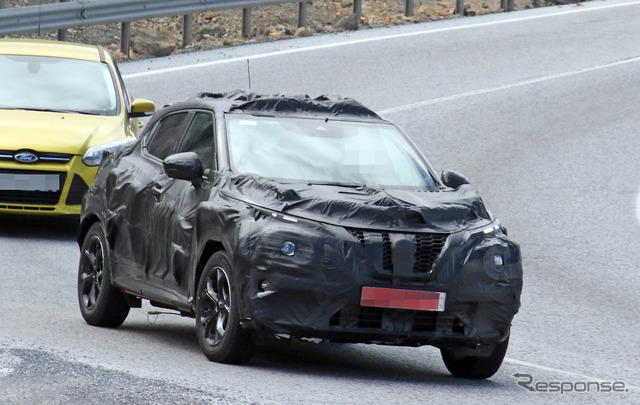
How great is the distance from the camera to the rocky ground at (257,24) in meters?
22.7

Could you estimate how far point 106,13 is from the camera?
21.2 metres

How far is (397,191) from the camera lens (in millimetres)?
7895

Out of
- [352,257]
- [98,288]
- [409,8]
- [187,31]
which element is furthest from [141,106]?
[409,8]

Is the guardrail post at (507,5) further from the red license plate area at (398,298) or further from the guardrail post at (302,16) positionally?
the red license plate area at (398,298)

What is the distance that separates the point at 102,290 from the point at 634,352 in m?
3.45

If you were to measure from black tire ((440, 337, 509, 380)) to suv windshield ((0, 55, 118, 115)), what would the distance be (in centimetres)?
652

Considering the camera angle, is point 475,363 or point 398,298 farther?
point 475,363

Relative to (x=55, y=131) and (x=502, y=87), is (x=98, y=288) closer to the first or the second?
(x=55, y=131)

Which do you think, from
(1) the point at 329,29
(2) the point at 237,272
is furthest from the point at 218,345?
(1) the point at 329,29

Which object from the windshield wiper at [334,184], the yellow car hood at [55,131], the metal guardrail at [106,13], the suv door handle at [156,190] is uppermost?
the windshield wiper at [334,184]

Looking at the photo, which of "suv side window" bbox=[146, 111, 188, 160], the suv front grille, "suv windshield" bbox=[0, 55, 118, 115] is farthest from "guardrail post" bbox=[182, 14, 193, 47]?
the suv front grille

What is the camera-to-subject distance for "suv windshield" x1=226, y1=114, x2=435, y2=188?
8148 millimetres

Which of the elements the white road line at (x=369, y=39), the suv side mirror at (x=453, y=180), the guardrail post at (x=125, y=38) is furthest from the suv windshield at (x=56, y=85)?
the guardrail post at (x=125, y=38)

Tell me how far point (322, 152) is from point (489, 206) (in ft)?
20.7
